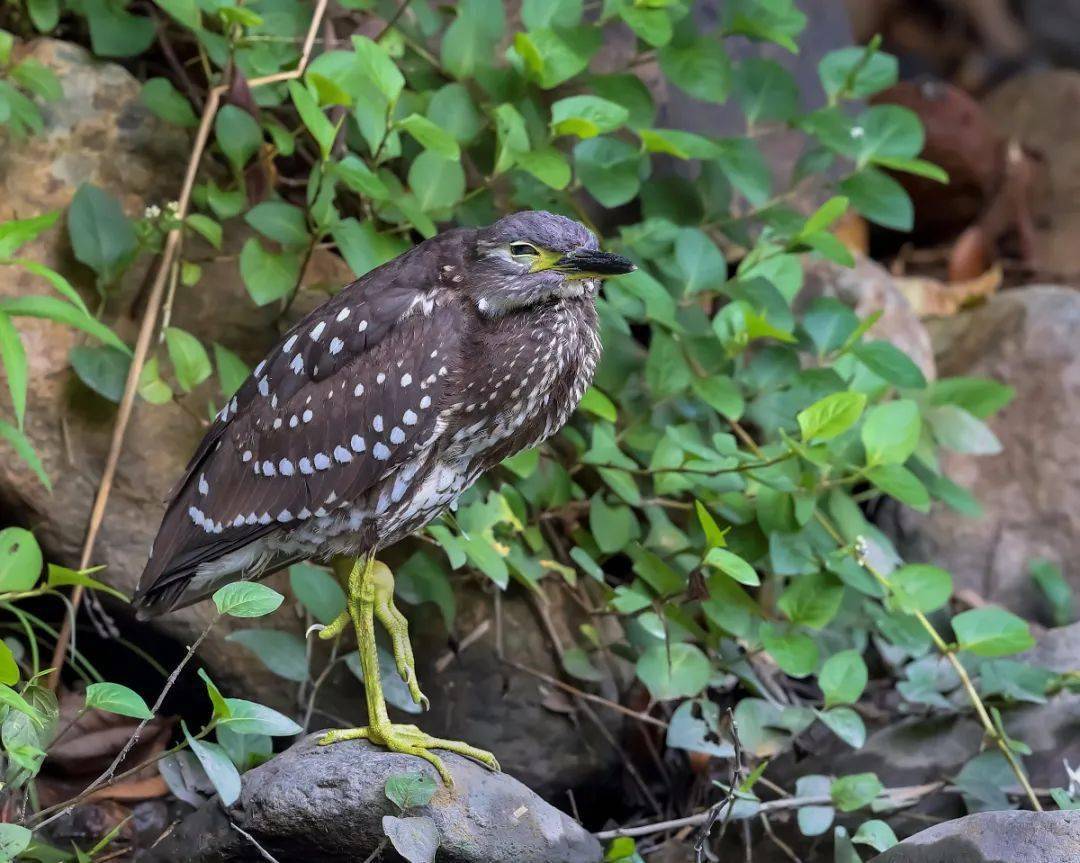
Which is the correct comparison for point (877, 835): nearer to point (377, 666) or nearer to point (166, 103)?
point (377, 666)

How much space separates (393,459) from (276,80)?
1.43 metres

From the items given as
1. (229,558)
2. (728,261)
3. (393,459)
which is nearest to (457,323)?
(393,459)

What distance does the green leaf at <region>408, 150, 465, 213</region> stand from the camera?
3.60 meters

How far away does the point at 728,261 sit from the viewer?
177 inches

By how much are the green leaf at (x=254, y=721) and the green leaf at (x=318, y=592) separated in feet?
2.37

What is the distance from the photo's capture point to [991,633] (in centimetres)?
347

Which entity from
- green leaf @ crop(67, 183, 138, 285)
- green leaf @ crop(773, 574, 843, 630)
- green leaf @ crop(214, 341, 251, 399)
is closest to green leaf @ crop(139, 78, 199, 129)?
green leaf @ crop(67, 183, 138, 285)

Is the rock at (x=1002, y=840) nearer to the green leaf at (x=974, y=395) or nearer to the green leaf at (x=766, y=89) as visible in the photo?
the green leaf at (x=974, y=395)

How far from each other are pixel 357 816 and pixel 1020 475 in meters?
2.85

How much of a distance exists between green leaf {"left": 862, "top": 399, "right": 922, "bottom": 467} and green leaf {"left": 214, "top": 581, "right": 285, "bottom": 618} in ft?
6.30

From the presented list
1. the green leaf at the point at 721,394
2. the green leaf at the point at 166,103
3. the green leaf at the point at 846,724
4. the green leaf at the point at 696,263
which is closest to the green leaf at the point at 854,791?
the green leaf at the point at 846,724

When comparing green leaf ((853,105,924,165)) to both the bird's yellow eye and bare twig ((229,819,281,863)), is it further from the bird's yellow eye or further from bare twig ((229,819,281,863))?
bare twig ((229,819,281,863))

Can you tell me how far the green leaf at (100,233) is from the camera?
11.5 feet

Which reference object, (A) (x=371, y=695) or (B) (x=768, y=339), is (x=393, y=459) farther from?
(B) (x=768, y=339)
